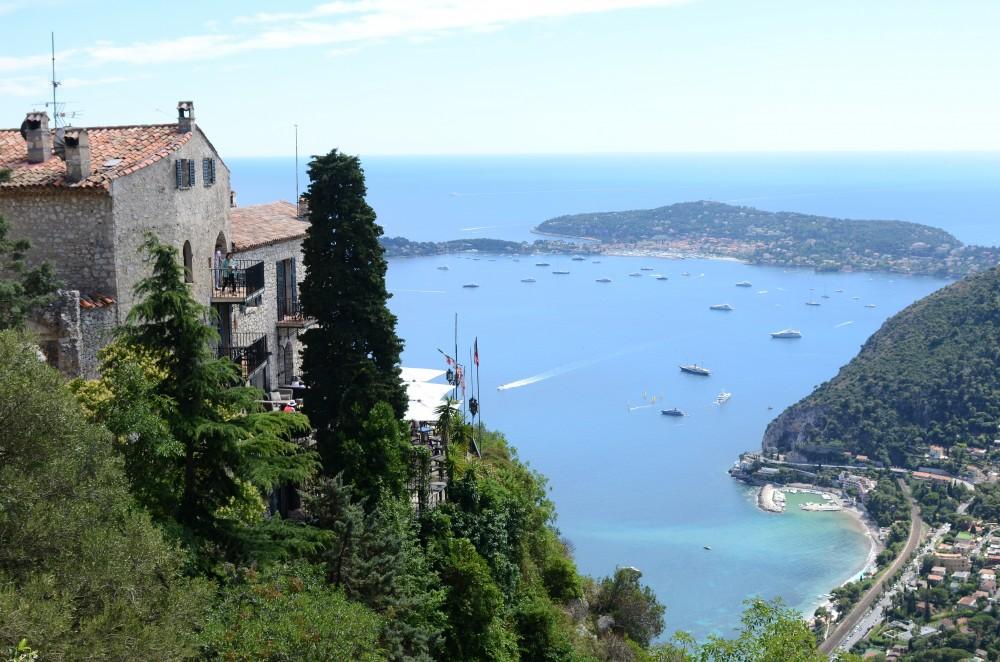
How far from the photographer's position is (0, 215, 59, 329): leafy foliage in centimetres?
1321

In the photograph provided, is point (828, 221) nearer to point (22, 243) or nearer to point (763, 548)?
point (763, 548)

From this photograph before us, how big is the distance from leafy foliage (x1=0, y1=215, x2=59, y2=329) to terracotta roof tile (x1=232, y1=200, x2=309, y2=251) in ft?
18.1

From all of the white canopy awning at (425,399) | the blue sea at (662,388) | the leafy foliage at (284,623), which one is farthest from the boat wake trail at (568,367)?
the leafy foliage at (284,623)

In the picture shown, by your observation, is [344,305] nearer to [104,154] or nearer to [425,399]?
[425,399]

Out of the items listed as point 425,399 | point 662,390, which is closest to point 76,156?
point 425,399

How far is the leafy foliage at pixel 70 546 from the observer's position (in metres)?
7.74

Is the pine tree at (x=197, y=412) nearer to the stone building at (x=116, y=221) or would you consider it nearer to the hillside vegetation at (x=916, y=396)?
the stone building at (x=116, y=221)

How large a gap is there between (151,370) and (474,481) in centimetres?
578

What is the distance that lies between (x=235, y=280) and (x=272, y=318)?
182cm

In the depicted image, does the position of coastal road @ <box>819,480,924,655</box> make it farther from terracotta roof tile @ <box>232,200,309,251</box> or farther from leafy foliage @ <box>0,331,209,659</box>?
leafy foliage @ <box>0,331,209,659</box>

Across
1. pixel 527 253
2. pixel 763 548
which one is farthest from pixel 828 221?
pixel 763 548

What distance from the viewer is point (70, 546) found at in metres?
8.33

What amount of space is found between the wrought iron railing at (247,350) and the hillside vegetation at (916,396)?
6586 centimetres

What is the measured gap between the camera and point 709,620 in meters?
52.2
